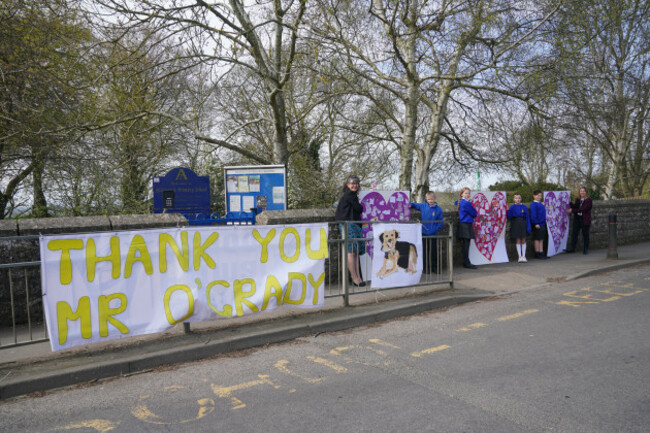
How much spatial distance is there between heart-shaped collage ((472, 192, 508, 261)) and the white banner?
230 inches

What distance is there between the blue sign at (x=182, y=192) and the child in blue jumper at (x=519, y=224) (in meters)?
7.66

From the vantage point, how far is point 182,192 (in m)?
10.8

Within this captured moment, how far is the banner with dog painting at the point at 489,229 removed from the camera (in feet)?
35.9

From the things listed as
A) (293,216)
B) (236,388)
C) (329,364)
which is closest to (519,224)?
(293,216)

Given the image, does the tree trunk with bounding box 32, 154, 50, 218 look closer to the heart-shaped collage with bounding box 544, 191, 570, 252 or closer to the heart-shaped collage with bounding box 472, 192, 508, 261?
the heart-shaped collage with bounding box 472, 192, 508, 261

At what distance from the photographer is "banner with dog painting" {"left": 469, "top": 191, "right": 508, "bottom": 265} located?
35.9 ft

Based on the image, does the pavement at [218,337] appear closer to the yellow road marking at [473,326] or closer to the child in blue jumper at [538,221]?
the yellow road marking at [473,326]

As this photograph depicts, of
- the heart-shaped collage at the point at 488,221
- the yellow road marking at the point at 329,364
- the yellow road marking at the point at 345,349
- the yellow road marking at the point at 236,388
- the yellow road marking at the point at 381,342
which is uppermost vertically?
A: the heart-shaped collage at the point at 488,221

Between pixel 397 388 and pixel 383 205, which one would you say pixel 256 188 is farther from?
pixel 397 388

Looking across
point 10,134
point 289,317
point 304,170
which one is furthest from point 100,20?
point 289,317

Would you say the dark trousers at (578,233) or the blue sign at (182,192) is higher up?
the blue sign at (182,192)

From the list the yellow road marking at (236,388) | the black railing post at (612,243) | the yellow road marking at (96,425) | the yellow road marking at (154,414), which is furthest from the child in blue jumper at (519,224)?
the yellow road marking at (96,425)

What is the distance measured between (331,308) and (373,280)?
85 cm

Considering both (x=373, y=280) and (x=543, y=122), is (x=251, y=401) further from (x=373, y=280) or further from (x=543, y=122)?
(x=543, y=122)
